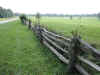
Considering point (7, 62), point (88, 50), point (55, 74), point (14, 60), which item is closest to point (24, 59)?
point (14, 60)

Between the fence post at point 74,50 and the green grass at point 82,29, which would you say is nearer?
the fence post at point 74,50

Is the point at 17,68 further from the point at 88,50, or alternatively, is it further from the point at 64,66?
the point at 88,50

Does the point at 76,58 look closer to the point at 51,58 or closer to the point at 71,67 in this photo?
the point at 71,67

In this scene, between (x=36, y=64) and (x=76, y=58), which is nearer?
(x=76, y=58)

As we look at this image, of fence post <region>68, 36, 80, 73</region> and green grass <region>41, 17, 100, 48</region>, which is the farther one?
green grass <region>41, 17, 100, 48</region>

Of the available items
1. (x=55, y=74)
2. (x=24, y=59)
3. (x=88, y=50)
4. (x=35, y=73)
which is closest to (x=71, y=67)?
(x=55, y=74)

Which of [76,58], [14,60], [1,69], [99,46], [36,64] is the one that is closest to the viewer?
[76,58]

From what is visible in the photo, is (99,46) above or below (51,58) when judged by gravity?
above

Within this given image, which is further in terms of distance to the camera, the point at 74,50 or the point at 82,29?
the point at 82,29

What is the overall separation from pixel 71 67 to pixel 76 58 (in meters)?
0.34

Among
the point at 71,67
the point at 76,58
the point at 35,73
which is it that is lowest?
the point at 35,73

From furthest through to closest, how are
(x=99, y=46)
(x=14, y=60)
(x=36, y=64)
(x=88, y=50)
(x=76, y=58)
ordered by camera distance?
1. (x=99, y=46)
2. (x=14, y=60)
3. (x=36, y=64)
4. (x=76, y=58)
5. (x=88, y=50)

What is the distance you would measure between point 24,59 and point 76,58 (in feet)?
7.20

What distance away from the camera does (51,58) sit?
4.46 m
